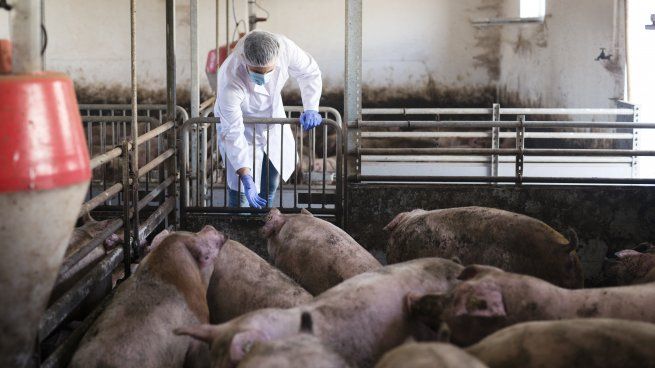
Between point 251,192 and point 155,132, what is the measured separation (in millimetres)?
857

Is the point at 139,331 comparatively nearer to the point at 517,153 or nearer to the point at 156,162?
the point at 156,162

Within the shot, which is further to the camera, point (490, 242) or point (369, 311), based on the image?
point (490, 242)

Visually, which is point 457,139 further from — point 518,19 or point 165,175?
point 165,175

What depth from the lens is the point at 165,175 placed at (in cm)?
536

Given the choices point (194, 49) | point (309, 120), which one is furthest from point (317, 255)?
point (194, 49)

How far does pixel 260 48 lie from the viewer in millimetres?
5305

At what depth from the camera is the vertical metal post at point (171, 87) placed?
5.21 m

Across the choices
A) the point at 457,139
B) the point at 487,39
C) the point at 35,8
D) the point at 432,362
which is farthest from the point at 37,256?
the point at 487,39

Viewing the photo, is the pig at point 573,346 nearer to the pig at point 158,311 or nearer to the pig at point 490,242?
the pig at point 158,311

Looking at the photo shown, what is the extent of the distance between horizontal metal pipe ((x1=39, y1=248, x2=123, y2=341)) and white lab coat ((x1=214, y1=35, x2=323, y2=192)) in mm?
1558

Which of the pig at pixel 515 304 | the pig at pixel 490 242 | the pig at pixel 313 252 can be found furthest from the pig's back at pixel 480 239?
the pig at pixel 515 304

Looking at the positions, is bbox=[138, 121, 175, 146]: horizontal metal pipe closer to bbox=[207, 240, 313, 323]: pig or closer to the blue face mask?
the blue face mask

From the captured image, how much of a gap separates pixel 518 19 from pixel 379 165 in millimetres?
3661

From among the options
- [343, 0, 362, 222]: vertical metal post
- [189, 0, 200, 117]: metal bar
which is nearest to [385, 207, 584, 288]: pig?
[343, 0, 362, 222]: vertical metal post
